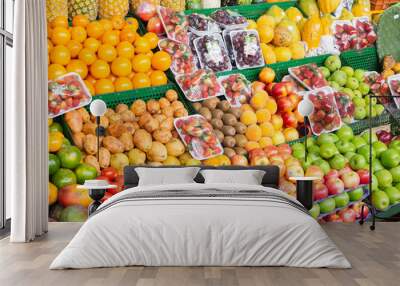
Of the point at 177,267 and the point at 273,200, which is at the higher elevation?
the point at 273,200

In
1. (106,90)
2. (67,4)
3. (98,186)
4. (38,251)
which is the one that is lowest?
(38,251)

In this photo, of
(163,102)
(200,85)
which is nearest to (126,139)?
(163,102)

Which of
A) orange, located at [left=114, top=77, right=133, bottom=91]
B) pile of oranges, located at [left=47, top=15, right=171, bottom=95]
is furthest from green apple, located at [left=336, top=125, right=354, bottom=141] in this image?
orange, located at [left=114, top=77, right=133, bottom=91]

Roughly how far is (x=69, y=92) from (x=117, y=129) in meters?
0.71

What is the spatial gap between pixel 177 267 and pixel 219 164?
8.76 ft

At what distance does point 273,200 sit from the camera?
4816 mm

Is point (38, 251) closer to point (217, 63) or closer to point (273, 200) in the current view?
point (273, 200)

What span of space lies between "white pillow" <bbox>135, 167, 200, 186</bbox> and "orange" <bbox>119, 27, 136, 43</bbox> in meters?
1.57

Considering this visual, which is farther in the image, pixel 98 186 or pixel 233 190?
pixel 98 186

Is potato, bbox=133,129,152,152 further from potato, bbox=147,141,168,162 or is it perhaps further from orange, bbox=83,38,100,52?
orange, bbox=83,38,100,52

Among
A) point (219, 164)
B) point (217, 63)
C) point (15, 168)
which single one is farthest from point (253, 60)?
point (15, 168)

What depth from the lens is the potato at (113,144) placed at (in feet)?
22.1

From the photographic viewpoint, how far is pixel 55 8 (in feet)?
22.2

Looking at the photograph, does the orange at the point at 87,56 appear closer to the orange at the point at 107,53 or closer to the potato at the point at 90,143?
the orange at the point at 107,53
